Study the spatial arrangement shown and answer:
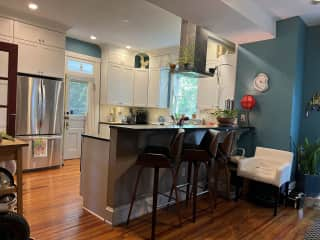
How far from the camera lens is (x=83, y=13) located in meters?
4.16

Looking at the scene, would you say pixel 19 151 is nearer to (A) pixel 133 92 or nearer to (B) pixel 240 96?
(B) pixel 240 96

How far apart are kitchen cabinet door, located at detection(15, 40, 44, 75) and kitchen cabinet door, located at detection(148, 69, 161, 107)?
9.00 feet

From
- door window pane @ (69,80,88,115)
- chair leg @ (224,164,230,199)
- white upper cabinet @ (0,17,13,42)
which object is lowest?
chair leg @ (224,164,230,199)

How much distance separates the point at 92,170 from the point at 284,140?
284 centimetres

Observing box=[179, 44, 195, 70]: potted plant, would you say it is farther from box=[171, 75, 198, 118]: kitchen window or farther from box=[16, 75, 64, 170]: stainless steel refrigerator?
box=[16, 75, 64, 170]: stainless steel refrigerator

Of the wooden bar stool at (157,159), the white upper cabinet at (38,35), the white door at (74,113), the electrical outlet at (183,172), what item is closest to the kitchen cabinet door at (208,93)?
the electrical outlet at (183,172)

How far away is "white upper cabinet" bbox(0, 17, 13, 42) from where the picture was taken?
4.11 meters

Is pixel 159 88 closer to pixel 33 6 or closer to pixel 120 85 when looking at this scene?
pixel 120 85

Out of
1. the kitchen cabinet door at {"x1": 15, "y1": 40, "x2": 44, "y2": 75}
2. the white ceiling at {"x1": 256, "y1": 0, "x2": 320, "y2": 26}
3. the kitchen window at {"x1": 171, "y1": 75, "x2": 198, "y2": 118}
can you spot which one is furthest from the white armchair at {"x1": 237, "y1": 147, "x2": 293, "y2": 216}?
the kitchen cabinet door at {"x1": 15, "y1": 40, "x2": 44, "y2": 75}

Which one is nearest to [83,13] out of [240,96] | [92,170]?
[92,170]

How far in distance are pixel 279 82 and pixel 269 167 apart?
1314 millimetres

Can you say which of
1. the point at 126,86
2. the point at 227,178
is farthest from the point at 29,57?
the point at 227,178

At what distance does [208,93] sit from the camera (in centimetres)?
470

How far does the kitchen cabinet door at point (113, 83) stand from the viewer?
20.4 ft
